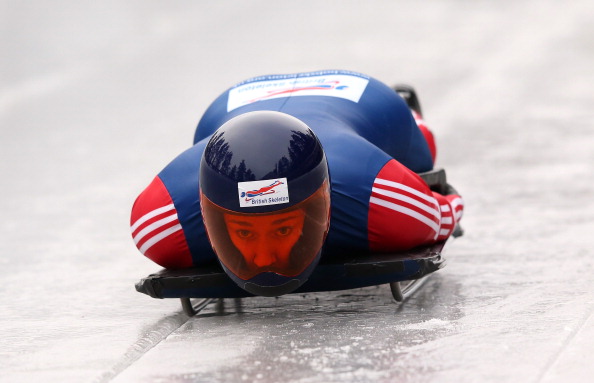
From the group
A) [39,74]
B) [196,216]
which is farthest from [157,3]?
[196,216]

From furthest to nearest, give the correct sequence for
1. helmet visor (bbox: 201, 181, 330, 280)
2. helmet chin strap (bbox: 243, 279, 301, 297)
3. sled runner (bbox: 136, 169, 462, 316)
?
sled runner (bbox: 136, 169, 462, 316)
helmet chin strap (bbox: 243, 279, 301, 297)
helmet visor (bbox: 201, 181, 330, 280)

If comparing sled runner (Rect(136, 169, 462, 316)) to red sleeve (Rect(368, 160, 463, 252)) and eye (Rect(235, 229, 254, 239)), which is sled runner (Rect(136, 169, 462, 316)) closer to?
red sleeve (Rect(368, 160, 463, 252))

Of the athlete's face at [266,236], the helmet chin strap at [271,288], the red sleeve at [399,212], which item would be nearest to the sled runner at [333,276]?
the red sleeve at [399,212]

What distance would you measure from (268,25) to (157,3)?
6.70 feet

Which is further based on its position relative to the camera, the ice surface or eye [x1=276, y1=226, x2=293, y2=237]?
eye [x1=276, y1=226, x2=293, y2=237]

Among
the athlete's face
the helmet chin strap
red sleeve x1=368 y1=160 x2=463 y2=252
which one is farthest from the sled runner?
the athlete's face

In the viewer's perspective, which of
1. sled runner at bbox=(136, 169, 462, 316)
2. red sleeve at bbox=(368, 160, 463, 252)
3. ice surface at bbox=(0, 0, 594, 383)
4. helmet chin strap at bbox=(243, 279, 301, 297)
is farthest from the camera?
red sleeve at bbox=(368, 160, 463, 252)

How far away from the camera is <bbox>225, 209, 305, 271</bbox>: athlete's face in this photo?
4633 mm

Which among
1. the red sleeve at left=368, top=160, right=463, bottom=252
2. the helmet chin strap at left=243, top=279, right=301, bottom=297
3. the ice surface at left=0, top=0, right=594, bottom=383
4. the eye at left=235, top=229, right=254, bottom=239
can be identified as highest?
the eye at left=235, top=229, right=254, bottom=239

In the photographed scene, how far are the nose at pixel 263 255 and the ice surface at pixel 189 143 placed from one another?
1.12 feet

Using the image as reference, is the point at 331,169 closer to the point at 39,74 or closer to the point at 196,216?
the point at 196,216

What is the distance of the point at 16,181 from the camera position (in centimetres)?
980

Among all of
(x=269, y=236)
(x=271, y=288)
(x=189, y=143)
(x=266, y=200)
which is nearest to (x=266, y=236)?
(x=269, y=236)

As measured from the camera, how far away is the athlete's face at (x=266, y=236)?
4.63 m
